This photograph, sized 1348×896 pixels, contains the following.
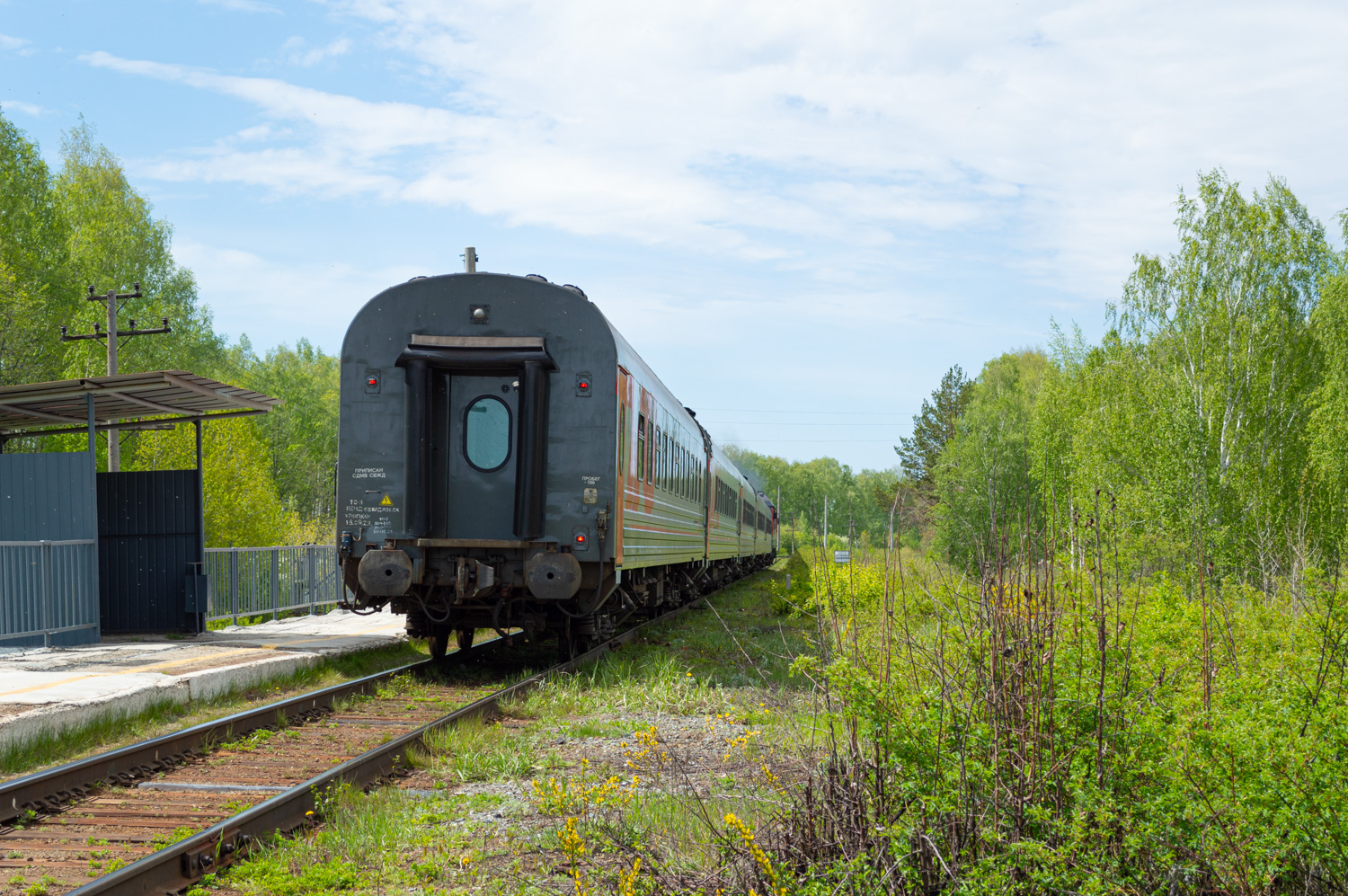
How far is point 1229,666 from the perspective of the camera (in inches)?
212

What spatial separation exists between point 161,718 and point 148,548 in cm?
690

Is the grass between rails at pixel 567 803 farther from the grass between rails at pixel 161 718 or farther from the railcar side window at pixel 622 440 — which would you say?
the grass between rails at pixel 161 718

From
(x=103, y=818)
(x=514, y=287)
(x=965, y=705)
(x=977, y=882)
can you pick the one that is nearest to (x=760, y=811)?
(x=965, y=705)

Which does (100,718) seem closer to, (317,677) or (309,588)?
(317,677)

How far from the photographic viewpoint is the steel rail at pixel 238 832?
437 cm

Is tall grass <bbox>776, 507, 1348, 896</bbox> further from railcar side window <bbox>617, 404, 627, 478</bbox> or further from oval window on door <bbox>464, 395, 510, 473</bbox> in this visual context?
oval window on door <bbox>464, 395, 510, 473</bbox>

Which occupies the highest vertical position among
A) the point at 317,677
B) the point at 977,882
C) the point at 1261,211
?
the point at 1261,211

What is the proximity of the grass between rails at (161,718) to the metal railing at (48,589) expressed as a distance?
338cm

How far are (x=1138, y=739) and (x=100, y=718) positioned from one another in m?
7.29

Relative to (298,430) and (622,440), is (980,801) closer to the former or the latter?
(622,440)

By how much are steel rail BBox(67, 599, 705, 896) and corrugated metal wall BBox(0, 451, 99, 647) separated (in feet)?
23.2

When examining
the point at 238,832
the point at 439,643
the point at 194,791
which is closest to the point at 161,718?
the point at 194,791

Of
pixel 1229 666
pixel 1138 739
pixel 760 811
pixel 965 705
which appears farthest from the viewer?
pixel 1229 666

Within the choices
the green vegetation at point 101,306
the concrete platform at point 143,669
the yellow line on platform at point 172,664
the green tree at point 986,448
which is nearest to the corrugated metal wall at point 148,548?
the concrete platform at point 143,669
